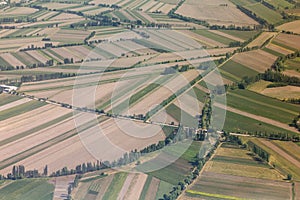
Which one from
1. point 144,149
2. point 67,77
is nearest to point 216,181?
point 144,149

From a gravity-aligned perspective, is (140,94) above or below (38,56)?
below

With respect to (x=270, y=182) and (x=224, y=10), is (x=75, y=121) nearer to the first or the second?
(x=270, y=182)

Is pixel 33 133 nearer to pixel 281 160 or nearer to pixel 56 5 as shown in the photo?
pixel 281 160

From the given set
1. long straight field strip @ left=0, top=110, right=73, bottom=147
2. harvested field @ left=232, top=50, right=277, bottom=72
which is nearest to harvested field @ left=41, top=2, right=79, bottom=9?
harvested field @ left=232, top=50, right=277, bottom=72

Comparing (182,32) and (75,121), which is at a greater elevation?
(182,32)

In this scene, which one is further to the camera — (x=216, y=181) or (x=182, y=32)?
(x=182, y=32)

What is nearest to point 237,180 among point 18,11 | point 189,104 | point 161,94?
point 189,104
